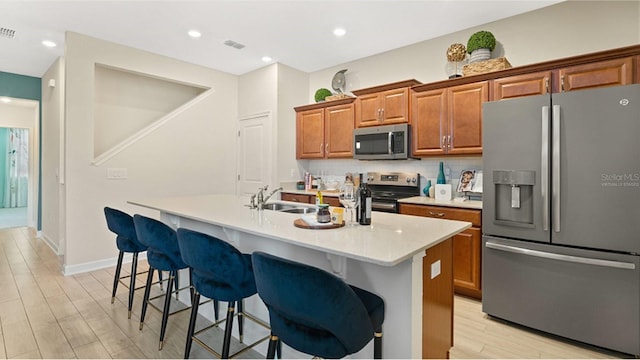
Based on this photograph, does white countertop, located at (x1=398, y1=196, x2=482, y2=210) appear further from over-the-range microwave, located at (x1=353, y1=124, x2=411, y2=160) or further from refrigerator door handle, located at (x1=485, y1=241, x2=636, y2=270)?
over-the-range microwave, located at (x1=353, y1=124, x2=411, y2=160)

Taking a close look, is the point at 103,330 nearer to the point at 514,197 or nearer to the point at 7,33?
the point at 514,197

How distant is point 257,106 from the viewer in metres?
5.12

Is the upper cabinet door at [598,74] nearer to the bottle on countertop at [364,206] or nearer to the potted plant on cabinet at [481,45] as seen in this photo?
the potted plant on cabinet at [481,45]

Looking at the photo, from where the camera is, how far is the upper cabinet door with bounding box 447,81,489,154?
322 cm

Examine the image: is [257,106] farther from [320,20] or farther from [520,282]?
[520,282]

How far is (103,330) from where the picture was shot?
2479 millimetres

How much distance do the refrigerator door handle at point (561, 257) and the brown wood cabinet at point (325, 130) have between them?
2260mm

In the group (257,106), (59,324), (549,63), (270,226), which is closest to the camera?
(270,226)

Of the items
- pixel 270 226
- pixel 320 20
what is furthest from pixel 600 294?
pixel 320 20

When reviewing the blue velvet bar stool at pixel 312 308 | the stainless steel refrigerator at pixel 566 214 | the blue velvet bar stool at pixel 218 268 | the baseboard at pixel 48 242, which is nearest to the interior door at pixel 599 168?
the stainless steel refrigerator at pixel 566 214

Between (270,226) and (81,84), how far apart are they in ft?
11.6

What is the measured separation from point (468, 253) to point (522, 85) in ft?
5.33

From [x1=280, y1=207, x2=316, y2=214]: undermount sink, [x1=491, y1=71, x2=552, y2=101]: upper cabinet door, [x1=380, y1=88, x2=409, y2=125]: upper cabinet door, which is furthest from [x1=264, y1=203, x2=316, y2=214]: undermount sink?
[x1=491, y1=71, x2=552, y2=101]: upper cabinet door

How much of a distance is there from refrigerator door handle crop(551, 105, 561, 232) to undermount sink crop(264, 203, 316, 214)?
5.85 ft
